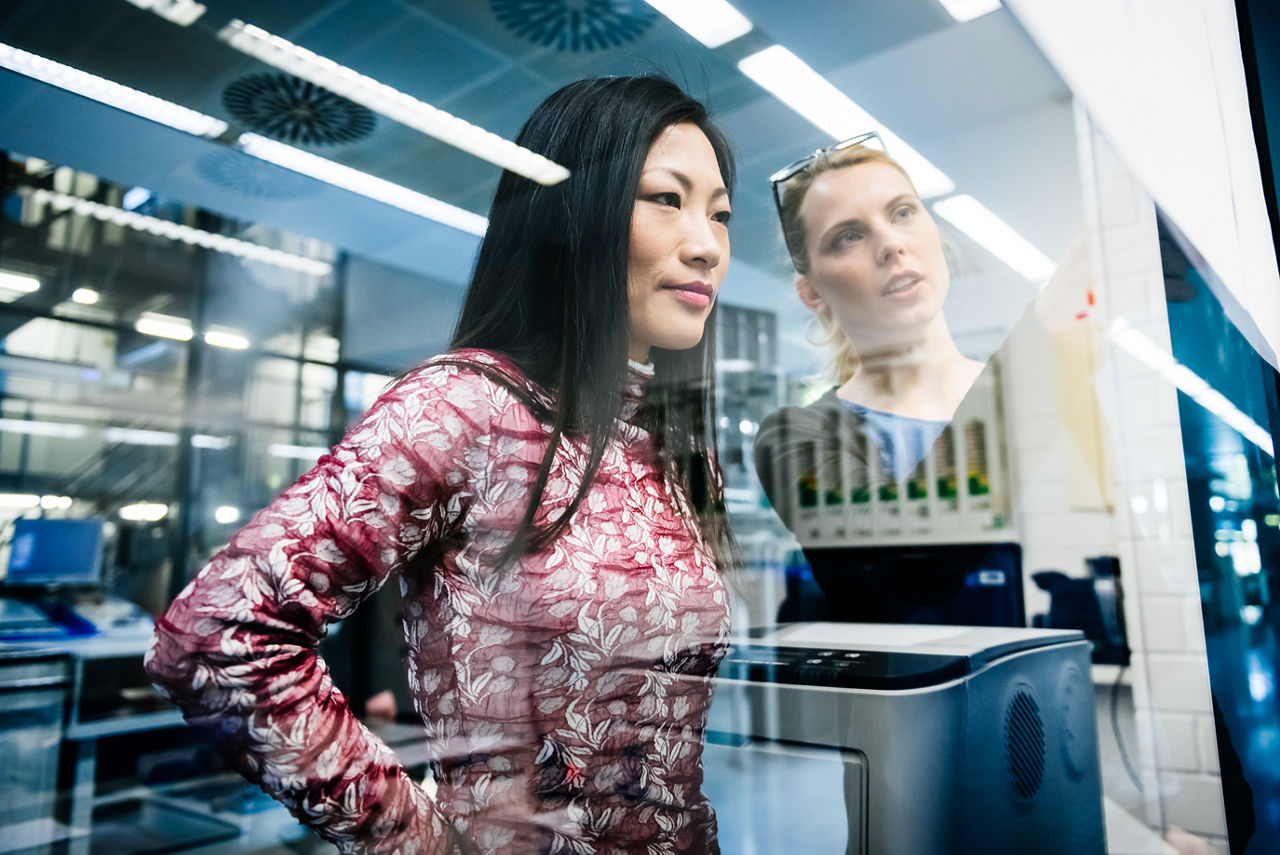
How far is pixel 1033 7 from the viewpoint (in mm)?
870

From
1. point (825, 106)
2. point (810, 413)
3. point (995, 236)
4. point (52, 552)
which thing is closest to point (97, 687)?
point (52, 552)

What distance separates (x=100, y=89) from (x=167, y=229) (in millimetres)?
132

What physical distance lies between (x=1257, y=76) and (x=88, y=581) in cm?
171

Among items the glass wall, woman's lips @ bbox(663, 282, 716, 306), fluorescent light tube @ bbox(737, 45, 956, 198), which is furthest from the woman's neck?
woman's lips @ bbox(663, 282, 716, 306)

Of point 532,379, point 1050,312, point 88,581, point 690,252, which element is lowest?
point 88,581

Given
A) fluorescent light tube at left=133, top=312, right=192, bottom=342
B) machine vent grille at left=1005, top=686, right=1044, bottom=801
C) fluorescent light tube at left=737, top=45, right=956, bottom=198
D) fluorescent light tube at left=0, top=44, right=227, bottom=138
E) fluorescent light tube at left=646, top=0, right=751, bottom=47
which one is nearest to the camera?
fluorescent light tube at left=0, top=44, right=227, bottom=138

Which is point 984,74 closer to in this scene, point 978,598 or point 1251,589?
point 978,598

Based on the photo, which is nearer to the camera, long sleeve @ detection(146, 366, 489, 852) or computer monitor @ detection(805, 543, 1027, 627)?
long sleeve @ detection(146, 366, 489, 852)

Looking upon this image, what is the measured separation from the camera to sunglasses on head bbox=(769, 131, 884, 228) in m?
0.99

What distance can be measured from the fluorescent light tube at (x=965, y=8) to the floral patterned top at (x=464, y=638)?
28.1 inches

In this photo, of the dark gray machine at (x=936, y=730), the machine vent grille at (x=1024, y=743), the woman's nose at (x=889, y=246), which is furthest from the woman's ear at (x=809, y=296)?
the machine vent grille at (x=1024, y=743)

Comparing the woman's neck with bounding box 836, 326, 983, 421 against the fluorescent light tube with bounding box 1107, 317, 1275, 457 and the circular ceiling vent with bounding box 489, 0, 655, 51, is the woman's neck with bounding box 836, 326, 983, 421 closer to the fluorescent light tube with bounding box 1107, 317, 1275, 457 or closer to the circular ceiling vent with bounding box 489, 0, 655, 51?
the fluorescent light tube with bounding box 1107, 317, 1275, 457

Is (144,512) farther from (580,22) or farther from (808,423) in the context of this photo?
(808,423)

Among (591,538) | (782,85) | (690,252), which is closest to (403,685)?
(591,538)
